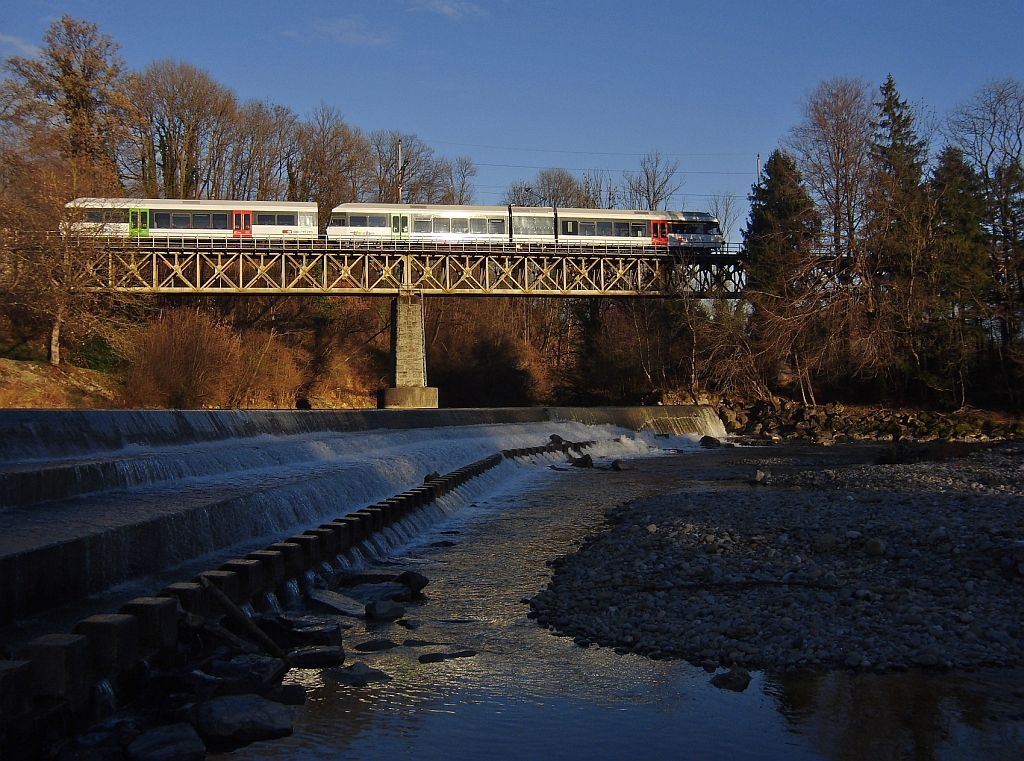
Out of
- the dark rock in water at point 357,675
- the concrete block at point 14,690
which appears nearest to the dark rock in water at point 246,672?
the dark rock in water at point 357,675

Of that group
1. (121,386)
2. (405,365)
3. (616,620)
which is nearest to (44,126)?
(121,386)

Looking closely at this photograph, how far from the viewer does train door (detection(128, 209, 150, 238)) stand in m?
45.1

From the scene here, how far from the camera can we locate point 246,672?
6.48 m

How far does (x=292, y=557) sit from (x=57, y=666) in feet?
13.6

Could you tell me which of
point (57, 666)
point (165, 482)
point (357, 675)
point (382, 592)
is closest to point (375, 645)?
point (357, 675)

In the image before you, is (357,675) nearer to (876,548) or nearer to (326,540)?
(326,540)

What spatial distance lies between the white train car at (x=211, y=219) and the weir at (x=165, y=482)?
85.4ft

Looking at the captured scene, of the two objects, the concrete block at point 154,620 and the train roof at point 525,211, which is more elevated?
the train roof at point 525,211

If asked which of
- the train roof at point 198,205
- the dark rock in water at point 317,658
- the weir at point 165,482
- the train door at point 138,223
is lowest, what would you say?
the dark rock in water at point 317,658

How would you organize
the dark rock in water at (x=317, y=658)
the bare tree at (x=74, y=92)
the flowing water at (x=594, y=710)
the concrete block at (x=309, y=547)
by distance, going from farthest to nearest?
the bare tree at (x=74, y=92) < the concrete block at (x=309, y=547) < the dark rock in water at (x=317, y=658) < the flowing water at (x=594, y=710)

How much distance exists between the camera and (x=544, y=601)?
9.37 metres

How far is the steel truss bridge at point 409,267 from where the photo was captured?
47469 mm

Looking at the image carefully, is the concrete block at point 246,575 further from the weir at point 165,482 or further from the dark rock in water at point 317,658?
the dark rock in water at point 317,658

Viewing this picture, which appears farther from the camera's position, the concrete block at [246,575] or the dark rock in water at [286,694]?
the concrete block at [246,575]
